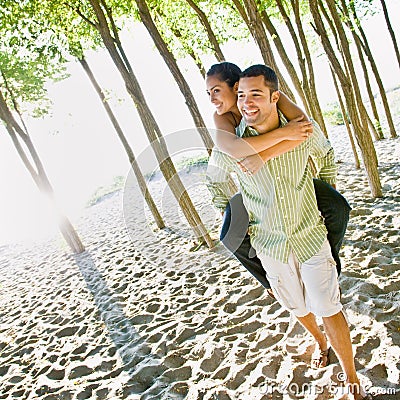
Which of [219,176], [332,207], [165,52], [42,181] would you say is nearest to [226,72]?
[219,176]

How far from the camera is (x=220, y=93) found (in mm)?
2062

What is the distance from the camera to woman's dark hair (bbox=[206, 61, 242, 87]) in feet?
6.66

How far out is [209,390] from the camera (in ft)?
9.22

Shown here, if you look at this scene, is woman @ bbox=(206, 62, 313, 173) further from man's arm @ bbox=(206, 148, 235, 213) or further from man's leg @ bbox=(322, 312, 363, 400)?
man's leg @ bbox=(322, 312, 363, 400)

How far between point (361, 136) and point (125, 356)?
4130mm

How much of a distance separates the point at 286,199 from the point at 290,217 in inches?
4.0

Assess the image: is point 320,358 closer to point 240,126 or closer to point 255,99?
point 240,126

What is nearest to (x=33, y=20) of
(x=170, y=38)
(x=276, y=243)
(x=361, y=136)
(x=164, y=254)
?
(x=170, y=38)

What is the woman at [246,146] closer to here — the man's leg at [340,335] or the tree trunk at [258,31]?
the man's leg at [340,335]

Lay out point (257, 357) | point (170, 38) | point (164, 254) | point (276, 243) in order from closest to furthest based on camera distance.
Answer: point (276, 243) → point (257, 357) → point (164, 254) → point (170, 38)

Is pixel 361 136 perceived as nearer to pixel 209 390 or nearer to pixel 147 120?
pixel 147 120

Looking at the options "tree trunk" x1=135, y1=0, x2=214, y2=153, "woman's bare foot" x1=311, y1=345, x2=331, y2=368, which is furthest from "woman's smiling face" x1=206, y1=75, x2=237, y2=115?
"tree trunk" x1=135, y1=0, x2=214, y2=153

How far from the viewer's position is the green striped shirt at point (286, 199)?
201cm

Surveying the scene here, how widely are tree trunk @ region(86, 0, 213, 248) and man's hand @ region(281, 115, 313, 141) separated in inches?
151
